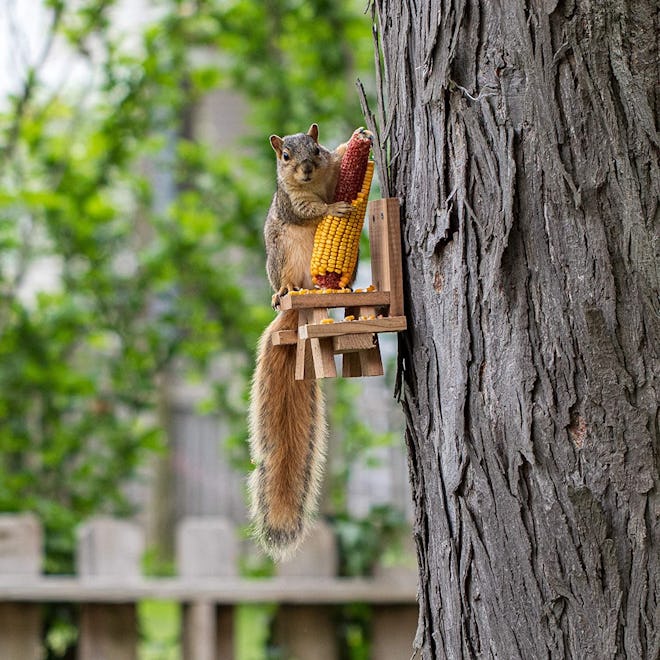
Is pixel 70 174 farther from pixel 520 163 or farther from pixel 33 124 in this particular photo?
pixel 520 163

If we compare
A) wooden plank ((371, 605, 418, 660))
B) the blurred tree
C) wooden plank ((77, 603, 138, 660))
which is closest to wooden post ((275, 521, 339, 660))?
wooden plank ((371, 605, 418, 660))

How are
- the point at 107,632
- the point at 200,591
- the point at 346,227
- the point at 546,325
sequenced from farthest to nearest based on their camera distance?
the point at 107,632, the point at 200,591, the point at 346,227, the point at 546,325

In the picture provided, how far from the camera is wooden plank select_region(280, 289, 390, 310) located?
4.75 feet

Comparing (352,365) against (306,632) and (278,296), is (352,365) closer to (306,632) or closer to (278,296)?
(278,296)

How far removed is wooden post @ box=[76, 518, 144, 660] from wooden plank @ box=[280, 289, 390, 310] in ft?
6.11

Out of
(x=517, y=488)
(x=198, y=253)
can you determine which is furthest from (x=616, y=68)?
(x=198, y=253)

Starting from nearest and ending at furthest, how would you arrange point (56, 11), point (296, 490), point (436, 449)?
point (436, 449), point (296, 490), point (56, 11)

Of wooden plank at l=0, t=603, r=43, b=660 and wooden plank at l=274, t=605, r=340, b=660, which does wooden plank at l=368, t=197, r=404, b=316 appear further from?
wooden plank at l=0, t=603, r=43, b=660

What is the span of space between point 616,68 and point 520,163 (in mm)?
176

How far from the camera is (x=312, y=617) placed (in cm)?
307

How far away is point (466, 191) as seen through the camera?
4.46 ft

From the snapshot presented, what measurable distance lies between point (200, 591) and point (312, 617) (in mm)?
370

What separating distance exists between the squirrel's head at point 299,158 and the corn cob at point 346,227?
45 mm

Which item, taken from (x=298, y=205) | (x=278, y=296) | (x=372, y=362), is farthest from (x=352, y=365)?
(x=298, y=205)
